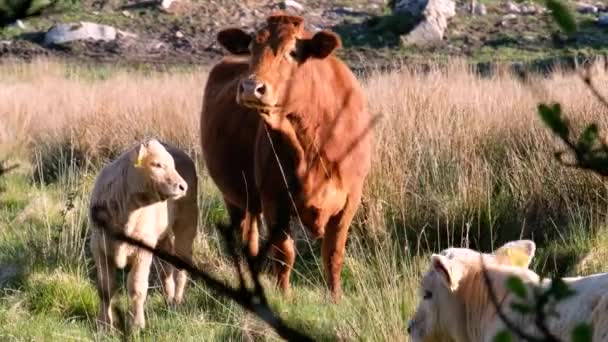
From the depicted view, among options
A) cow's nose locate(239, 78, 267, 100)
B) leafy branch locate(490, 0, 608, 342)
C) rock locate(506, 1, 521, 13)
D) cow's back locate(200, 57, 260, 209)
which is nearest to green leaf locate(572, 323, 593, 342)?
leafy branch locate(490, 0, 608, 342)

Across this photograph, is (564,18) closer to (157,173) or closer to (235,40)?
(157,173)

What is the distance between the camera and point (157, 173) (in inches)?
290

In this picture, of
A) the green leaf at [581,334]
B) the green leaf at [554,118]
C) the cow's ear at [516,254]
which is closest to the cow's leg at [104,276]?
the cow's ear at [516,254]

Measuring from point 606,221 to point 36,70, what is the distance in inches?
591

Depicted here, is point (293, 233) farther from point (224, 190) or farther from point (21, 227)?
point (21, 227)

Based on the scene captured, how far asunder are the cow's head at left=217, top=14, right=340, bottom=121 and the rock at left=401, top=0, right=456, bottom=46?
2222 cm

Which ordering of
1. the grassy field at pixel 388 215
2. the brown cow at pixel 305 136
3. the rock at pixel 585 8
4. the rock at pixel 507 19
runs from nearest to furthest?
1. the grassy field at pixel 388 215
2. the brown cow at pixel 305 136
3. the rock at pixel 585 8
4. the rock at pixel 507 19

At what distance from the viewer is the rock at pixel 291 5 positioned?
1287 inches

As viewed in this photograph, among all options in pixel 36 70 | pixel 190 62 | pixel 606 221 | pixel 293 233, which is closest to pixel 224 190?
pixel 293 233

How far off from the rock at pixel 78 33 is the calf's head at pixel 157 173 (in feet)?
72.4

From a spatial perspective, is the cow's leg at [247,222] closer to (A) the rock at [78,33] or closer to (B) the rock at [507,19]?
(A) the rock at [78,33]

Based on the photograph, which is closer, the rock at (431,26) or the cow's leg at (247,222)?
the cow's leg at (247,222)

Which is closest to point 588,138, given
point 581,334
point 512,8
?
point 581,334

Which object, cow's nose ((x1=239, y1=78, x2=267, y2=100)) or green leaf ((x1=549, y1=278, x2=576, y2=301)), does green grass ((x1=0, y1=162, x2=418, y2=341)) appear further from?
green leaf ((x1=549, y1=278, x2=576, y2=301))
